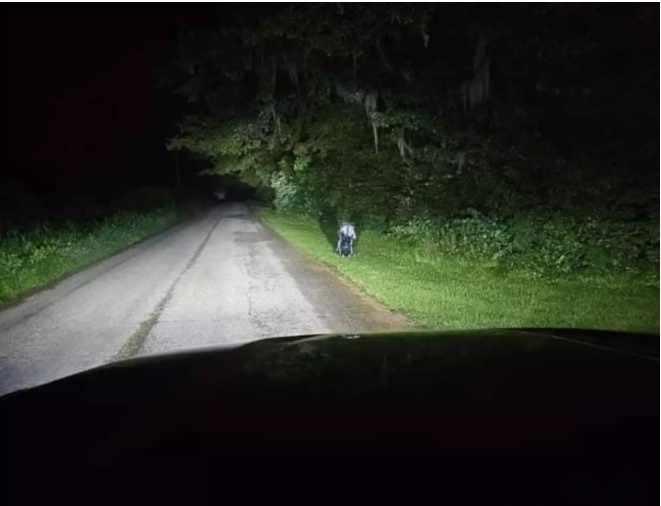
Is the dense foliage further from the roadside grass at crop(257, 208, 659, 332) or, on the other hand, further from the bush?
the roadside grass at crop(257, 208, 659, 332)

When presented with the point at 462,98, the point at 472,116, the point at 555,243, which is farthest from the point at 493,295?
the point at 462,98

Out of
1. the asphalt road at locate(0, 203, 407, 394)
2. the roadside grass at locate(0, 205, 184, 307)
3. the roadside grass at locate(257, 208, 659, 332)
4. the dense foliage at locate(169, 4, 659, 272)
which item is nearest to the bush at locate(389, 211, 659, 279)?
the dense foliage at locate(169, 4, 659, 272)

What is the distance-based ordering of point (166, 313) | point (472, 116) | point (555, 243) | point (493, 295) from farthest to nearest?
point (472, 116), point (555, 243), point (493, 295), point (166, 313)

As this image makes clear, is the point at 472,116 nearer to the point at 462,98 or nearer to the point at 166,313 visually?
the point at 462,98

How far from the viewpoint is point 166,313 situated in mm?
9812

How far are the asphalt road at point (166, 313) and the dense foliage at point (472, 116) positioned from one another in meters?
5.65

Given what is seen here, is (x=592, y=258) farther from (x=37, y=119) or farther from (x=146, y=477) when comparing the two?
(x=37, y=119)

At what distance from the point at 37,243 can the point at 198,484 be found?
18.2m

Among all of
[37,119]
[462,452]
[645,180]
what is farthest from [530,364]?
[37,119]

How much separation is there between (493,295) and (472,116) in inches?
412

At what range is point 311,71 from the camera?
23734mm

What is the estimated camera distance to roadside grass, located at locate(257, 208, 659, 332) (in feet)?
28.8

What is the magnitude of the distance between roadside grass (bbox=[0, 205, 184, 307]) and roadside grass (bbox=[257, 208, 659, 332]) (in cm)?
722

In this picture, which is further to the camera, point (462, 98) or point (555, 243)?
point (462, 98)
